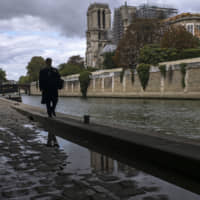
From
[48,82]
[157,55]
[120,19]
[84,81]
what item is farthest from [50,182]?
[120,19]

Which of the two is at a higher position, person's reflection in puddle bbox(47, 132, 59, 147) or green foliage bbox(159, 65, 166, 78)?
green foliage bbox(159, 65, 166, 78)

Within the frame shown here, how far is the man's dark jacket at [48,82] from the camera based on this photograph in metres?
7.84

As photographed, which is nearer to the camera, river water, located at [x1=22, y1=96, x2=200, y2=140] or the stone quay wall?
river water, located at [x1=22, y1=96, x2=200, y2=140]

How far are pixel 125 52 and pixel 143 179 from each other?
144ft

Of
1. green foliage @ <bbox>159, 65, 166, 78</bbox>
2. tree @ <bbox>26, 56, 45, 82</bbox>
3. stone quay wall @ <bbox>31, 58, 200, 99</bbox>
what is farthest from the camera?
tree @ <bbox>26, 56, 45, 82</bbox>

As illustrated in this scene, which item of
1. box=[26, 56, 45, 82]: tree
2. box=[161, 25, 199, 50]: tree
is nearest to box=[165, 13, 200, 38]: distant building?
box=[161, 25, 199, 50]: tree

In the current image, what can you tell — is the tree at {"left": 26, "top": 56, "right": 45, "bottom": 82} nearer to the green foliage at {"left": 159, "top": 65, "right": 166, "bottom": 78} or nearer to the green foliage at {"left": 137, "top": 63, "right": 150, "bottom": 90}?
the green foliage at {"left": 137, "top": 63, "right": 150, "bottom": 90}

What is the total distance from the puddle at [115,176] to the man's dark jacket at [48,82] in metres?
3.41

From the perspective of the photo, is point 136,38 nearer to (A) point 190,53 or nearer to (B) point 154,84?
(A) point 190,53

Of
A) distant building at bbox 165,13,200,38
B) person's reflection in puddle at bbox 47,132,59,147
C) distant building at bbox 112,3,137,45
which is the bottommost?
person's reflection in puddle at bbox 47,132,59,147

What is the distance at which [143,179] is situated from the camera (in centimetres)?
325

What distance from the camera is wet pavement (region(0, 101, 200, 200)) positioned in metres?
2.77

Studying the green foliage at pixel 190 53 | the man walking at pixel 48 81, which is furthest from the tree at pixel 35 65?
the man walking at pixel 48 81

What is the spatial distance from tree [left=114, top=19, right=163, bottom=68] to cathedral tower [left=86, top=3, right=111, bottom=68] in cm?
5177
